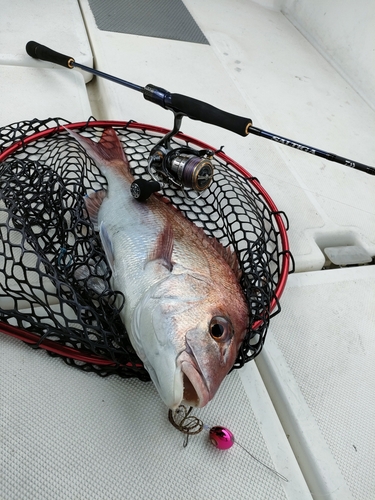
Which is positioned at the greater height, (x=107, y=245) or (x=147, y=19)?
(x=147, y=19)

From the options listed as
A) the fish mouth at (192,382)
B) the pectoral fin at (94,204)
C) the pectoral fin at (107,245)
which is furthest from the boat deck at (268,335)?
the pectoral fin at (94,204)

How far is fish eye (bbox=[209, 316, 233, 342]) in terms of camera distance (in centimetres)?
89

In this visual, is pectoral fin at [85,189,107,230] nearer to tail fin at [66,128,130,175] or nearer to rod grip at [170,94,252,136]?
tail fin at [66,128,130,175]

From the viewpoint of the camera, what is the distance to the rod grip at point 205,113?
4.24 feet

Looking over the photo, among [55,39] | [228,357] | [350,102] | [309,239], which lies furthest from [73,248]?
[350,102]

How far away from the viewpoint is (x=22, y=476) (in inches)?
33.1

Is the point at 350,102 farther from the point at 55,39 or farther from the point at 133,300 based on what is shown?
the point at 133,300

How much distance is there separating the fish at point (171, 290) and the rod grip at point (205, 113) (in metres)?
0.28

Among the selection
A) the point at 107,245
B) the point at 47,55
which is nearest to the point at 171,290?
the point at 107,245

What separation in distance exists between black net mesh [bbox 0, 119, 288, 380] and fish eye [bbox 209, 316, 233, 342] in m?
0.10


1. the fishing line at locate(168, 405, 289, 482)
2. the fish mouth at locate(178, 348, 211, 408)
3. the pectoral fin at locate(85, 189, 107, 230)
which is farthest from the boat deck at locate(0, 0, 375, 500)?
the pectoral fin at locate(85, 189, 107, 230)

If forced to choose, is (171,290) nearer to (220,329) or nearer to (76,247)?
(220,329)

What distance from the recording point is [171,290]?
3.17 feet

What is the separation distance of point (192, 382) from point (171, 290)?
235 millimetres
